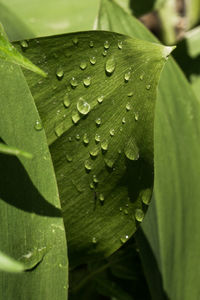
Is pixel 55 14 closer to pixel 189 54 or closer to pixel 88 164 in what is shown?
pixel 189 54

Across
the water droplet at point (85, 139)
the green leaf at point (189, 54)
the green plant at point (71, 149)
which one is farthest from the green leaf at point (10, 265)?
the green leaf at point (189, 54)

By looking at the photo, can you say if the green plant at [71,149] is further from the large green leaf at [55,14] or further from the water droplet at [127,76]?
the large green leaf at [55,14]

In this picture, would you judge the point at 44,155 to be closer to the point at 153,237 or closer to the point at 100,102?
the point at 100,102

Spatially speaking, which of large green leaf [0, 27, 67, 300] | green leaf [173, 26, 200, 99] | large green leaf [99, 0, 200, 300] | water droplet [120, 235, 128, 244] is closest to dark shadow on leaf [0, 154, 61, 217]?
large green leaf [0, 27, 67, 300]

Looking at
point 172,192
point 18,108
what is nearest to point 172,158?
point 172,192

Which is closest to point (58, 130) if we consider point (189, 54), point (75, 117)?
point (75, 117)
